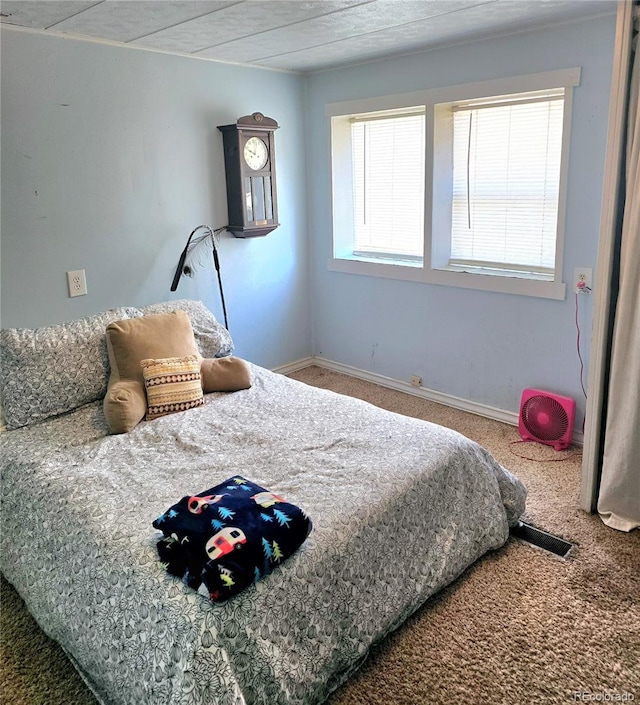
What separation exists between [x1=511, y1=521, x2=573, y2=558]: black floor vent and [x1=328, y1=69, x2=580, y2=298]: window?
1305 mm

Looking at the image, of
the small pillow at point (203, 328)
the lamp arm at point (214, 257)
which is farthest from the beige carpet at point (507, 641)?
the lamp arm at point (214, 257)

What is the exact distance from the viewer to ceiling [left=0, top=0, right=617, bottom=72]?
2.48 metres

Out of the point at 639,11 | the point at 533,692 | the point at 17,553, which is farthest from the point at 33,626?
the point at 639,11

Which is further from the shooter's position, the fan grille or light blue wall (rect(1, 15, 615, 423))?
the fan grille

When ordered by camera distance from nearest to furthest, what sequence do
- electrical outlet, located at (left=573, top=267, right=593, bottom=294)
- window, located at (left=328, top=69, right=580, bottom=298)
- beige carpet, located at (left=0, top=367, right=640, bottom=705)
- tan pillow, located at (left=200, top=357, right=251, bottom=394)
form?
beige carpet, located at (left=0, top=367, right=640, bottom=705) < tan pillow, located at (left=200, top=357, right=251, bottom=394) < electrical outlet, located at (left=573, top=267, right=593, bottom=294) < window, located at (left=328, top=69, right=580, bottom=298)

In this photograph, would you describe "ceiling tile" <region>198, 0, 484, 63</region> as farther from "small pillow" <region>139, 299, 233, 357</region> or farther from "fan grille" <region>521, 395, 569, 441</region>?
"fan grille" <region>521, 395, 569, 441</region>

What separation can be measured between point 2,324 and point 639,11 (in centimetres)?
303

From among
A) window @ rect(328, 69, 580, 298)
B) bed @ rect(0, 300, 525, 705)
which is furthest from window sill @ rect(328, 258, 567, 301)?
bed @ rect(0, 300, 525, 705)

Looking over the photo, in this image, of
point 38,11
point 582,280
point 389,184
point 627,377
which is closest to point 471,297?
point 582,280

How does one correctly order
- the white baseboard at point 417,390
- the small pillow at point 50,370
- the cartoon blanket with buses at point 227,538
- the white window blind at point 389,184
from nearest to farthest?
the cartoon blanket with buses at point 227,538
the small pillow at point 50,370
the white baseboard at point 417,390
the white window blind at point 389,184

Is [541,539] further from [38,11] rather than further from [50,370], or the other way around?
[38,11]

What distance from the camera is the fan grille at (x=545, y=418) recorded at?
3.26 m

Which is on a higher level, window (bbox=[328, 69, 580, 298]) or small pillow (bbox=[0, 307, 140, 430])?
window (bbox=[328, 69, 580, 298])

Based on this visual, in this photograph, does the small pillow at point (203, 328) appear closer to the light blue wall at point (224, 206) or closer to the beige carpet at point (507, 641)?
the light blue wall at point (224, 206)
